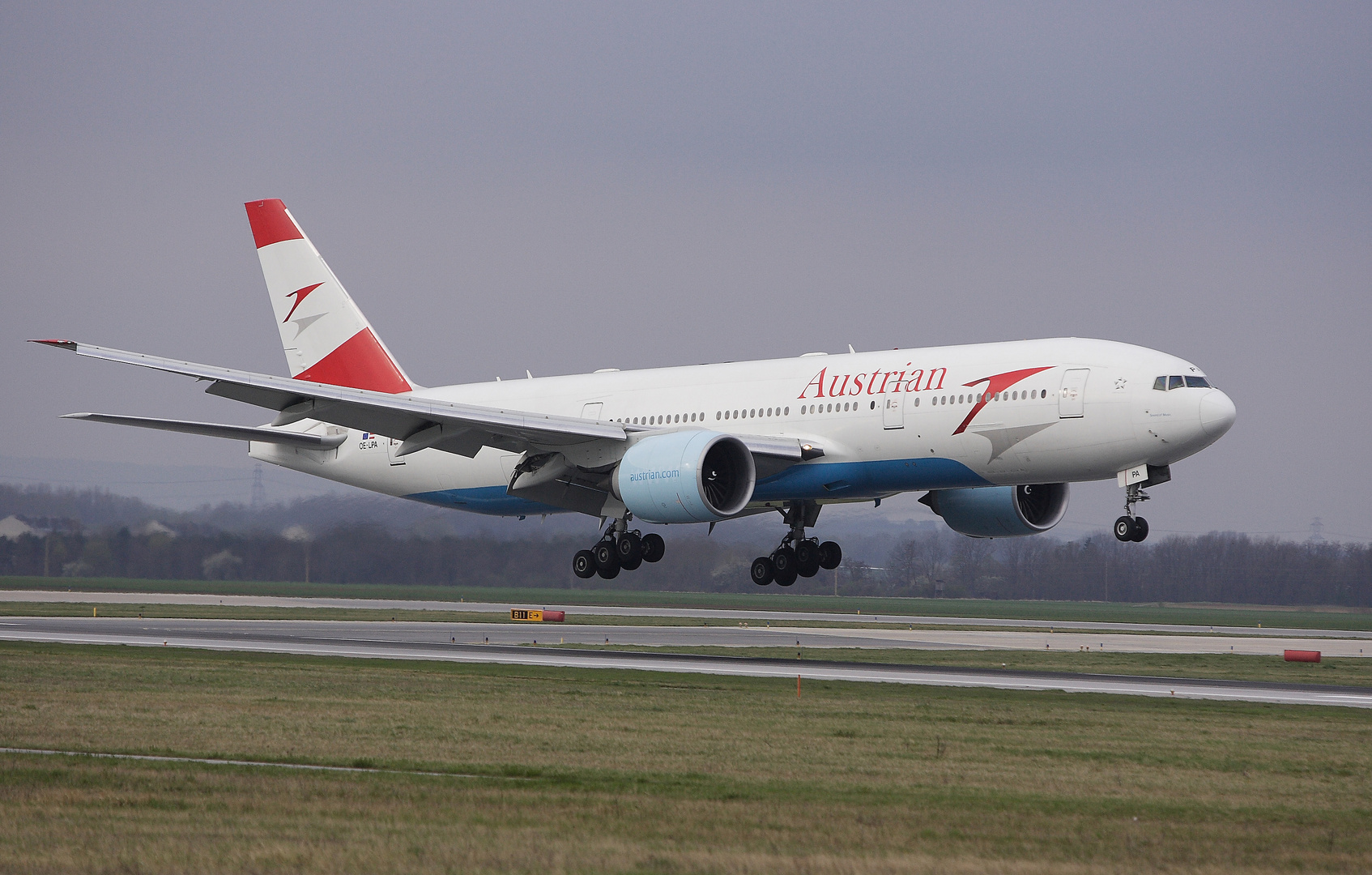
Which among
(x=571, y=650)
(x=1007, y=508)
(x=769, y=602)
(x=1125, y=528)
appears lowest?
(x=571, y=650)

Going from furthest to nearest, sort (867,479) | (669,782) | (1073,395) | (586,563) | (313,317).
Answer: (313,317) < (586,563) < (867,479) < (1073,395) < (669,782)

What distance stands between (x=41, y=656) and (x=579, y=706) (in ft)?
52.8

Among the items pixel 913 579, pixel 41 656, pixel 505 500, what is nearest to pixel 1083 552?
pixel 913 579

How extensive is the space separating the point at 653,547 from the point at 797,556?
458 cm

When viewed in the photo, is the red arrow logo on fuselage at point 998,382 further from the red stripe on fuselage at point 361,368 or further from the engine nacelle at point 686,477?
the red stripe on fuselage at point 361,368

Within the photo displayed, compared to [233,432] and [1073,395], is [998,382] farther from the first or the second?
[233,432]

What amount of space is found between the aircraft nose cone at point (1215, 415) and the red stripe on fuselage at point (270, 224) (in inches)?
1176

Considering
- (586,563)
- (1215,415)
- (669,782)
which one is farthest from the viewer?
(586,563)

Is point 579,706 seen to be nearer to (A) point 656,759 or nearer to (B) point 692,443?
(A) point 656,759

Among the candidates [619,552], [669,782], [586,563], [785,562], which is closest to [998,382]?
[785,562]

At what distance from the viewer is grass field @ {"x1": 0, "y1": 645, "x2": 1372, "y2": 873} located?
44.5 ft

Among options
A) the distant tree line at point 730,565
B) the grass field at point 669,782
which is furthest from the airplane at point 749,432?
the distant tree line at point 730,565

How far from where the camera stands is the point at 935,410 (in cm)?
3566

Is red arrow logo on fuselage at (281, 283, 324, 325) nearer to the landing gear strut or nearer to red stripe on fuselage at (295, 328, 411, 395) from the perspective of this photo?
red stripe on fuselage at (295, 328, 411, 395)
